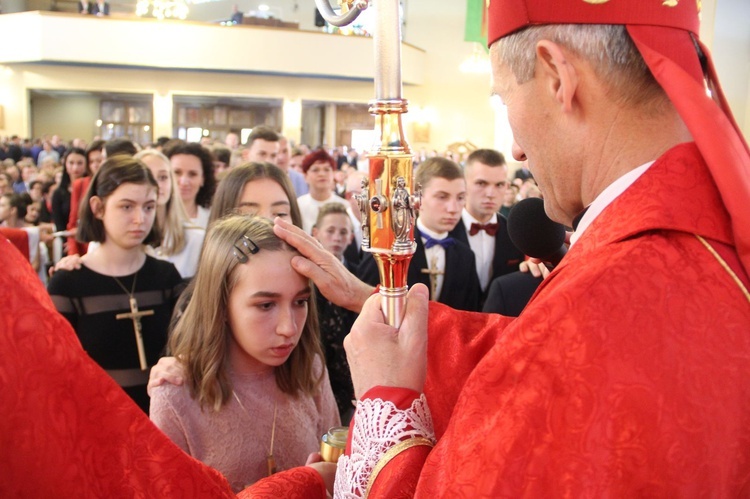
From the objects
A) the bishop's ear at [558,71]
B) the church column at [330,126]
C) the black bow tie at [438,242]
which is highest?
the church column at [330,126]

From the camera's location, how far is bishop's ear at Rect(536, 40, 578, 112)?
48.0 inches

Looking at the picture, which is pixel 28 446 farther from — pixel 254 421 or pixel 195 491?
pixel 254 421

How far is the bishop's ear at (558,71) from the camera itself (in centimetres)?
122

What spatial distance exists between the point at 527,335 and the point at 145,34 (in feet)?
64.1

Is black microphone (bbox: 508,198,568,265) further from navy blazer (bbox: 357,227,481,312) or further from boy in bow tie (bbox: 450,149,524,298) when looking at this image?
boy in bow tie (bbox: 450,149,524,298)

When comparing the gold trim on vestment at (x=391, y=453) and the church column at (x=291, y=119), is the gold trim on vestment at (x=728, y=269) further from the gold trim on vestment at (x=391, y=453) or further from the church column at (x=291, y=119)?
the church column at (x=291, y=119)

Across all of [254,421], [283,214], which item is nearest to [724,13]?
[283,214]

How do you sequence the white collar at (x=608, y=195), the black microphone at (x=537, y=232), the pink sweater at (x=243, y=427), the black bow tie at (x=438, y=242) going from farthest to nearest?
1. the black bow tie at (x=438, y=242)
2. the pink sweater at (x=243, y=427)
3. the black microphone at (x=537, y=232)
4. the white collar at (x=608, y=195)

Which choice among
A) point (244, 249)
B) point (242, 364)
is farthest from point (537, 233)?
point (242, 364)

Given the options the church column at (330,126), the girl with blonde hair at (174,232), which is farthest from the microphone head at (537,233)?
the church column at (330,126)

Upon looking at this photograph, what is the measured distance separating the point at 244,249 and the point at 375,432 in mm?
995

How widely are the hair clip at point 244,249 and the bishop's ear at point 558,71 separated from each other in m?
1.10

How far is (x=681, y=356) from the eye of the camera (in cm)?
99

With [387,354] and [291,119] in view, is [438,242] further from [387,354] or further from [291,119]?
Answer: [291,119]
